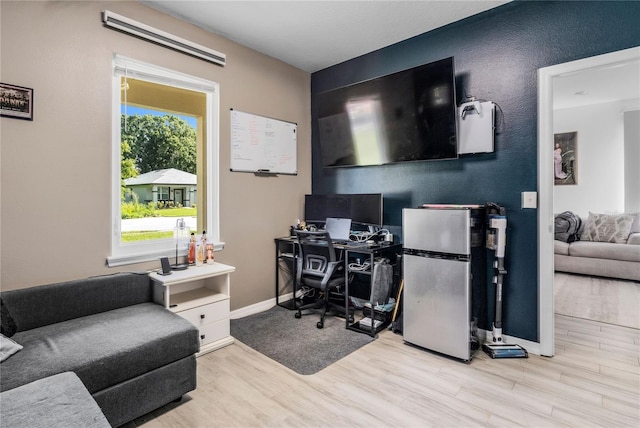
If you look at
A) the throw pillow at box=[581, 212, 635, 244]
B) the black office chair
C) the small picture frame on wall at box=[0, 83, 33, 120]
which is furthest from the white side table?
the throw pillow at box=[581, 212, 635, 244]

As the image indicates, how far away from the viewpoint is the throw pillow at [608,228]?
4.81 meters

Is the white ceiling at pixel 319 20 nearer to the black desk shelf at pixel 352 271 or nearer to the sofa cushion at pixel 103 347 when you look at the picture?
the black desk shelf at pixel 352 271

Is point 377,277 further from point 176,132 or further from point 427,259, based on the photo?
point 176,132

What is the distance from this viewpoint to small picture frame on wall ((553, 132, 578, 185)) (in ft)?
19.0

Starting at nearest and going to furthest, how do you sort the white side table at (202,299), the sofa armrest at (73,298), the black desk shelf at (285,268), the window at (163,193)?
the sofa armrest at (73,298), the white side table at (202,299), the window at (163,193), the black desk shelf at (285,268)

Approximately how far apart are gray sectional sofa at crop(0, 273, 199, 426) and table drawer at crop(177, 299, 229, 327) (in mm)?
249

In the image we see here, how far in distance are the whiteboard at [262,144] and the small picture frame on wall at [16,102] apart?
1.54 m

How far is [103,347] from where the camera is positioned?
1698mm

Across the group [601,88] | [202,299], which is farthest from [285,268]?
[601,88]

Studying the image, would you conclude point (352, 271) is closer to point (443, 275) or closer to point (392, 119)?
point (443, 275)

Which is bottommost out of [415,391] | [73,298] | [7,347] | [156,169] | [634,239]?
[415,391]

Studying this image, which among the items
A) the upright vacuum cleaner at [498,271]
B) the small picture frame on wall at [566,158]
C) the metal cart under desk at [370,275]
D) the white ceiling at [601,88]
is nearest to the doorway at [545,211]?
the upright vacuum cleaner at [498,271]

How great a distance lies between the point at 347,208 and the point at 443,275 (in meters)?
1.34

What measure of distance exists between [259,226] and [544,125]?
8.96ft
